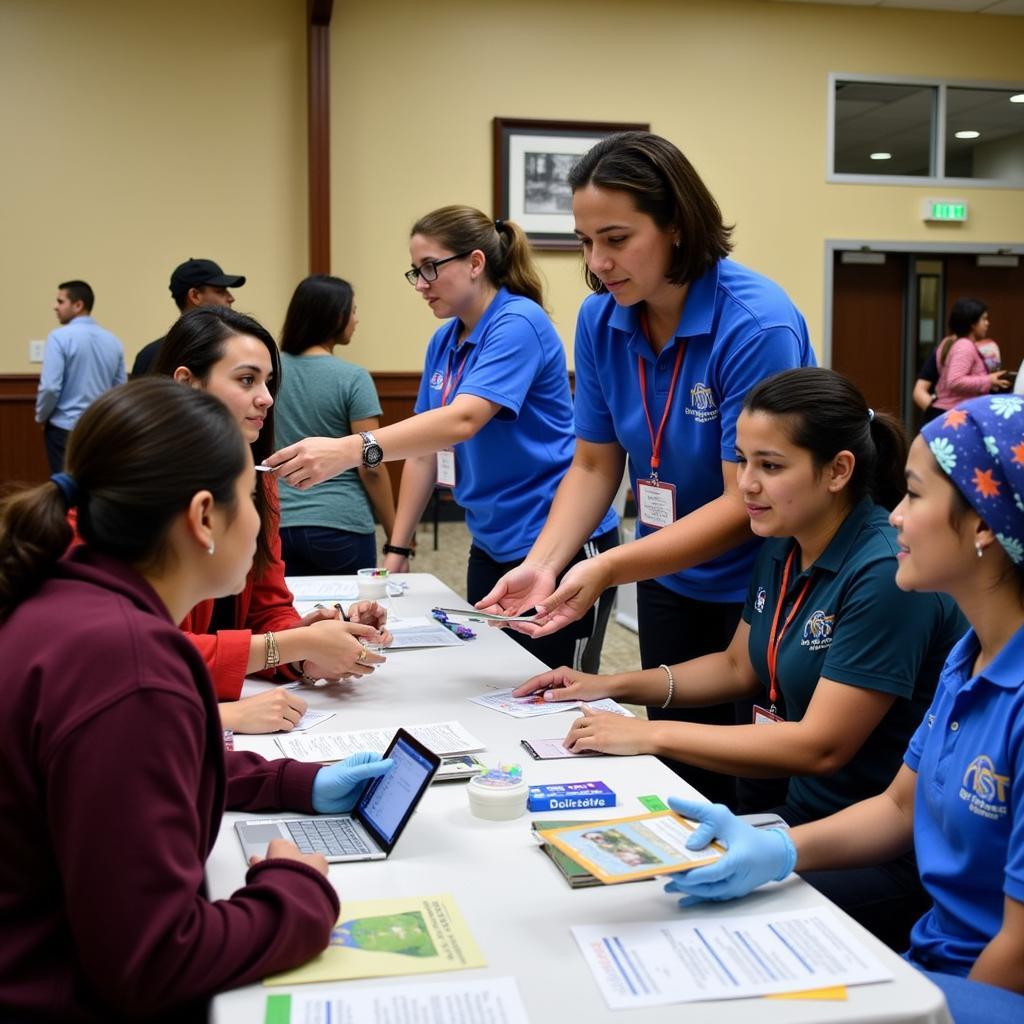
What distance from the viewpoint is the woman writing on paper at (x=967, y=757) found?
1176 mm

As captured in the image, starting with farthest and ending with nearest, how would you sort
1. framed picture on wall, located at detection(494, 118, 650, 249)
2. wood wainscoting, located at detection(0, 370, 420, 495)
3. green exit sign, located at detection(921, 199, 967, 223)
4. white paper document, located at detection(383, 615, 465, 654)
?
green exit sign, located at detection(921, 199, 967, 223)
framed picture on wall, located at detection(494, 118, 650, 249)
wood wainscoting, located at detection(0, 370, 420, 495)
white paper document, located at detection(383, 615, 465, 654)

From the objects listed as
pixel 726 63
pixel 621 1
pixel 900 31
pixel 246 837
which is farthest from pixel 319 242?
→ pixel 246 837

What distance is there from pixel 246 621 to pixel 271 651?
0.30 m

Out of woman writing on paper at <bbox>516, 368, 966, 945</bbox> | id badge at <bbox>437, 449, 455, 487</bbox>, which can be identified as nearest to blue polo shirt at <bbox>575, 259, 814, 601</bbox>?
woman writing on paper at <bbox>516, 368, 966, 945</bbox>

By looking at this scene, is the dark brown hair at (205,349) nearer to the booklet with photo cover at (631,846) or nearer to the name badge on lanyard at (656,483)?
the name badge on lanyard at (656,483)

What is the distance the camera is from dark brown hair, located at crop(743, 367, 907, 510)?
1778 millimetres

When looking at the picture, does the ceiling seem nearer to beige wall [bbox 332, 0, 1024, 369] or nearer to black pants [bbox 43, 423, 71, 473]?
beige wall [bbox 332, 0, 1024, 369]

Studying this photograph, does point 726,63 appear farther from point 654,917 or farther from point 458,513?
point 654,917

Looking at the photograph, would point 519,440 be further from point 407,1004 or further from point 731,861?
point 407,1004

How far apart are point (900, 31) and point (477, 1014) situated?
8.51 m

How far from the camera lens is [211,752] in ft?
3.58

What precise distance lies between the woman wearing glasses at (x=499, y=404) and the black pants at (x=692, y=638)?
0.24m

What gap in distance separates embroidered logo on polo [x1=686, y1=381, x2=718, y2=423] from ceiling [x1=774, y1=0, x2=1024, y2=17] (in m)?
6.77

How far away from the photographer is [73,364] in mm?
6309
